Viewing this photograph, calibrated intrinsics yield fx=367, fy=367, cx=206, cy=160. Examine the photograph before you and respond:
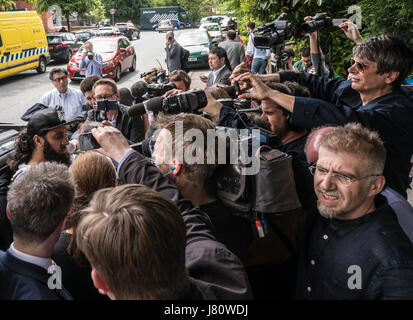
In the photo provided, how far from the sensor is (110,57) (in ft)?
46.5

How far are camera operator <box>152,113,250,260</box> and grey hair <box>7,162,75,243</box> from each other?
1.58 feet

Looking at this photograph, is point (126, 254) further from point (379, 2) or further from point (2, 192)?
point (379, 2)

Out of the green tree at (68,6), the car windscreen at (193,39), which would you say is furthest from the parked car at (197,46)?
the green tree at (68,6)

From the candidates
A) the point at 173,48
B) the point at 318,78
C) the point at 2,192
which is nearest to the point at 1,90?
the point at 173,48

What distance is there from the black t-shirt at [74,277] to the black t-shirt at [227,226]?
0.64 m

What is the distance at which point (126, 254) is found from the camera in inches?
43.2

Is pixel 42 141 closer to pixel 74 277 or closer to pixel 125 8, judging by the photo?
pixel 74 277

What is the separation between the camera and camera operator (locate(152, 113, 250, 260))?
71.1 inches

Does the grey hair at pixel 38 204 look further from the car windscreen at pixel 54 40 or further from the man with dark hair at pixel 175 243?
the car windscreen at pixel 54 40

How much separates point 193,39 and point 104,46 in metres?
4.00

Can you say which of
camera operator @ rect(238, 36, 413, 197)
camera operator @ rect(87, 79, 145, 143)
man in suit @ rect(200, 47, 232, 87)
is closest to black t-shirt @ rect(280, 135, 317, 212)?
camera operator @ rect(238, 36, 413, 197)

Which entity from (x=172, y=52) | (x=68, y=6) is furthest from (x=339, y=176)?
(x=68, y=6)

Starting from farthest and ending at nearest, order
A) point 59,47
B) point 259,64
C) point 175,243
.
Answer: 1. point 59,47
2. point 259,64
3. point 175,243
